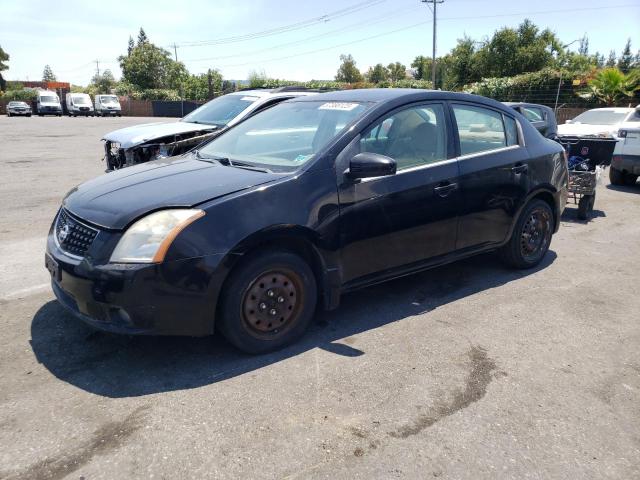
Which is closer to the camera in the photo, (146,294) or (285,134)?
(146,294)

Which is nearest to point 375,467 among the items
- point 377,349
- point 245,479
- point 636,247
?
point 245,479

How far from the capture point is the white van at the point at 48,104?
152ft

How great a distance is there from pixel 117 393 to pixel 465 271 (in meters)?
3.52

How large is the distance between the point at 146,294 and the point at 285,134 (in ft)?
5.96

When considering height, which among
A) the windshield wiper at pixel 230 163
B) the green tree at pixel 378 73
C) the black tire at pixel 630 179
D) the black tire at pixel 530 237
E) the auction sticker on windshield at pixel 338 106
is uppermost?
the green tree at pixel 378 73

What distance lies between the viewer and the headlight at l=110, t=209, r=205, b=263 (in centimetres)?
301

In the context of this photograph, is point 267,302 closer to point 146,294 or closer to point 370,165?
point 146,294

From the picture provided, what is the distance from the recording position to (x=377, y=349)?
3.62m

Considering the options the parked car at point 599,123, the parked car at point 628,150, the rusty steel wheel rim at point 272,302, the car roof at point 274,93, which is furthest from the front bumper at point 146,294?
the parked car at point 599,123

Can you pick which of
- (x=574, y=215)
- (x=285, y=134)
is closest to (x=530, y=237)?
(x=285, y=134)

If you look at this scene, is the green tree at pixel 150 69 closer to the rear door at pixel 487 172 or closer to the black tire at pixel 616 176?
the black tire at pixel 616 176

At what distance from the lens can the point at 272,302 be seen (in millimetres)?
3449

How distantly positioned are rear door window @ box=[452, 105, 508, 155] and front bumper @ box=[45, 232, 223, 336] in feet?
8.19

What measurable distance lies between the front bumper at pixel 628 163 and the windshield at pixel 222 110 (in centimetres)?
712
